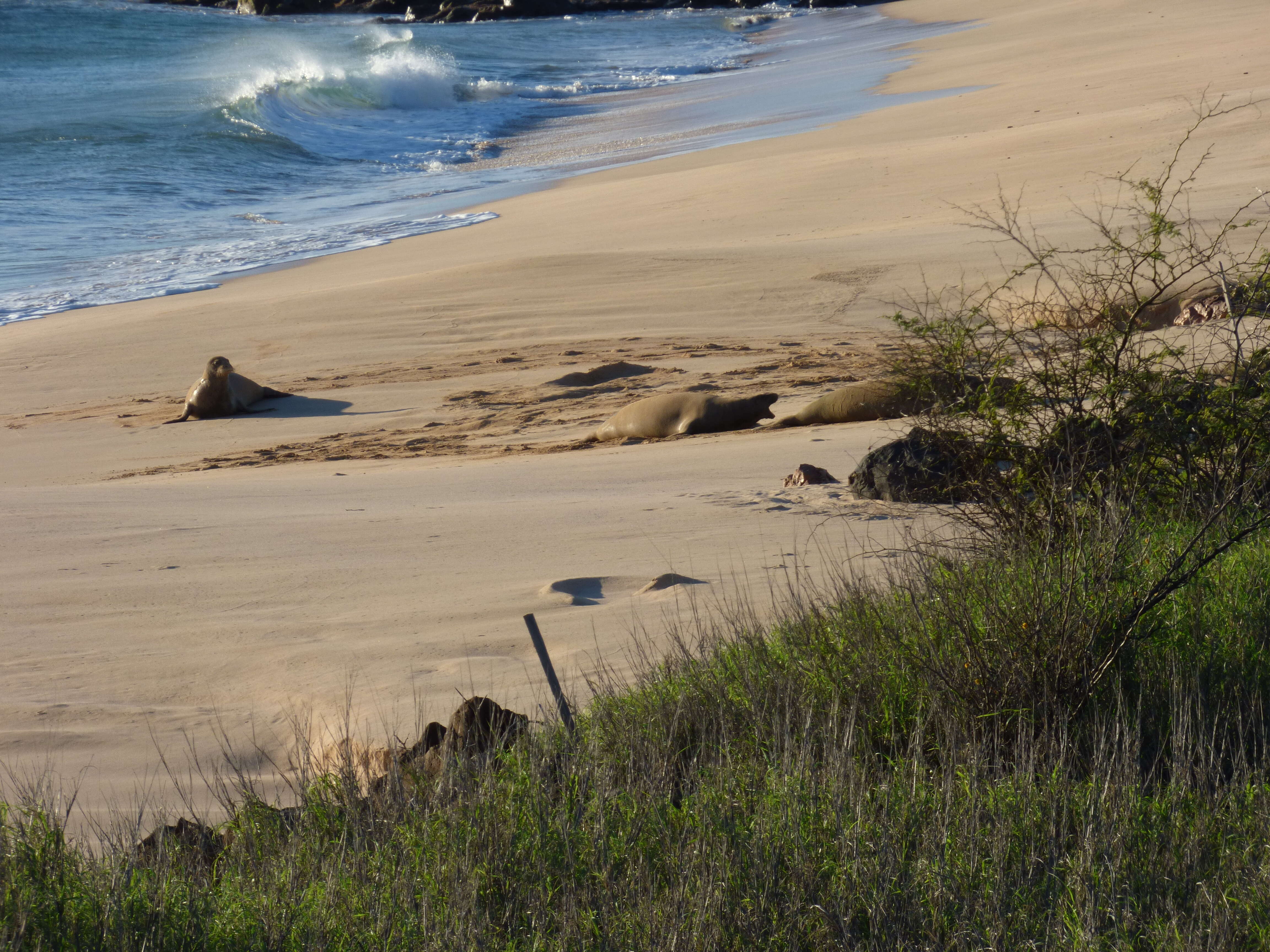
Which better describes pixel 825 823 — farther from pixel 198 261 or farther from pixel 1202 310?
pixel 198 261

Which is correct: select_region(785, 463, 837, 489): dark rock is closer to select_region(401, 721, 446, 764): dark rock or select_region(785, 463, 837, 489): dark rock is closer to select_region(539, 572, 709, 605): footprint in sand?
select_region(539, 572, 709, 605): footprint in sand

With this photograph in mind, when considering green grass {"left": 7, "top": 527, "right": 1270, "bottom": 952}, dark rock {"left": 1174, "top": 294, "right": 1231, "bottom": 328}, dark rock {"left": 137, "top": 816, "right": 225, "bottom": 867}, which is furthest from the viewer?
dark rock {"left": 1174, "top": 294, "right": 1231, "bottom": 328}

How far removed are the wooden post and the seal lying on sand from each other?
4749 millimetres

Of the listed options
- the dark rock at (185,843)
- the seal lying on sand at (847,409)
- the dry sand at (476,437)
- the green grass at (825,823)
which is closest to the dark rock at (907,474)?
the dry sand at (476,437)

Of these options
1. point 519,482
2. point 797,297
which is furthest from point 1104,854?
point 797,297

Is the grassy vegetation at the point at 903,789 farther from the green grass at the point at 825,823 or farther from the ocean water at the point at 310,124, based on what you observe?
the ocean water at the point at 310,124

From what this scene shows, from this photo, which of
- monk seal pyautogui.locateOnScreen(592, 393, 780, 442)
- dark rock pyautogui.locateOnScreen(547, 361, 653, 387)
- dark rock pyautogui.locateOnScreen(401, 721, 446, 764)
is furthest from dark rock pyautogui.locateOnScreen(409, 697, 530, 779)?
dark rock pyautogui.locateOnScreen(547, 361, 653, 387)

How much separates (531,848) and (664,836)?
31 cm

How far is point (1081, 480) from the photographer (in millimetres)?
3902

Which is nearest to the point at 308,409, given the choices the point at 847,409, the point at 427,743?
→ the point at 847,409

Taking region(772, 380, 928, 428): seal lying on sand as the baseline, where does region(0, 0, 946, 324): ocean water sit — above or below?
above

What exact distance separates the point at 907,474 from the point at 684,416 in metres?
2.82

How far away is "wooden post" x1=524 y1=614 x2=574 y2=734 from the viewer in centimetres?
318

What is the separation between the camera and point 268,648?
4.31m
